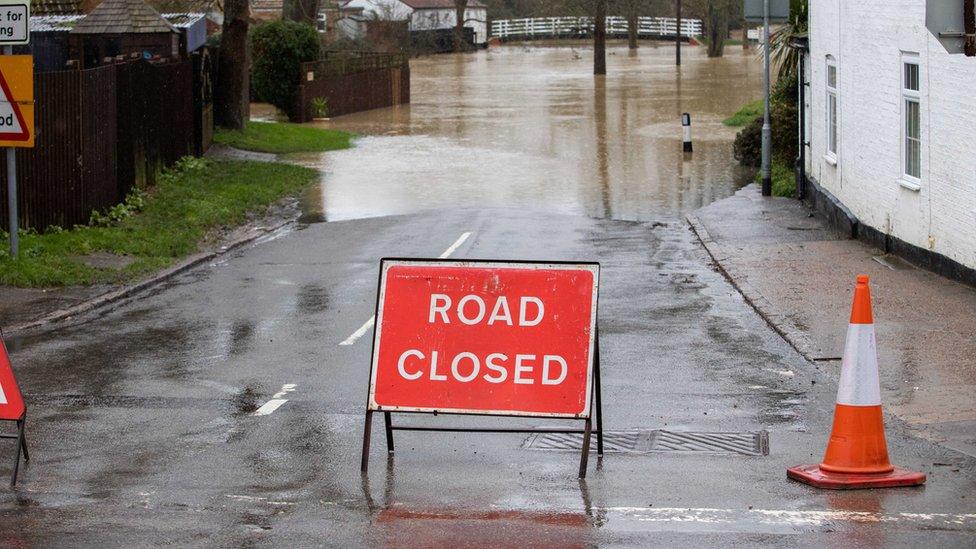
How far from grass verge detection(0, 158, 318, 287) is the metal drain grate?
824 centimetres

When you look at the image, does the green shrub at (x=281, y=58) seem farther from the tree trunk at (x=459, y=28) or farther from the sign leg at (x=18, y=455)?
the tree trunk at (x=459, y=28)

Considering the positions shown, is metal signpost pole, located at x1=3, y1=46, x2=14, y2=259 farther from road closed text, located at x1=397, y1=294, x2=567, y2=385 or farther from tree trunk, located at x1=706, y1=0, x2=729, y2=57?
tree trunk, located at x1=706, y1=0, x2=729, y2=57

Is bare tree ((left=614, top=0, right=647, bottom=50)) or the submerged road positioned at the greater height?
bare tree ((left=614, top=0, right=647, bottom=50))

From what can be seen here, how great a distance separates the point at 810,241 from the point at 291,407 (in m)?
10.3

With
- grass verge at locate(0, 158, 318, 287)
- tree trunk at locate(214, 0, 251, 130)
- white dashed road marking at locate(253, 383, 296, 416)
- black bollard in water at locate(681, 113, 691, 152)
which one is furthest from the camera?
tree trunk at locate(214, 0, 251, 130)

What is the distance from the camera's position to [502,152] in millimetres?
32219

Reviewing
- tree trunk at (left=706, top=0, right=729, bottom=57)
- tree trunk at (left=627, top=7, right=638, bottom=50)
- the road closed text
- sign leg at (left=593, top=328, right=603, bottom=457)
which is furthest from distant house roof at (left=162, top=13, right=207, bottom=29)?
tree trunk at (left=627, top=7, right=638, bottom=50)

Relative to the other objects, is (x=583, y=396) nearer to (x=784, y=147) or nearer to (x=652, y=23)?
(x=784, y=147)

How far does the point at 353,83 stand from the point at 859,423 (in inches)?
1502

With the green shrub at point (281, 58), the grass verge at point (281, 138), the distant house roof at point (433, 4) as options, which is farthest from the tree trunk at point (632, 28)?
the grass verge at point (281, 138)

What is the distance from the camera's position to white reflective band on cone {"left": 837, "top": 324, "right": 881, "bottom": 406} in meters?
7.63

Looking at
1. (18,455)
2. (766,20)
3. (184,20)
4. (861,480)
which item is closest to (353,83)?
(184,20)

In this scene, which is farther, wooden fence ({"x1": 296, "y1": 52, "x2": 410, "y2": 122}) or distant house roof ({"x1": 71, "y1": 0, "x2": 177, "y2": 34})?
wooden fence ({"x1": 296, "y1": 52, "x2": 410, "y2": 122})

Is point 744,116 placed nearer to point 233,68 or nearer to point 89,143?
point 233,68
